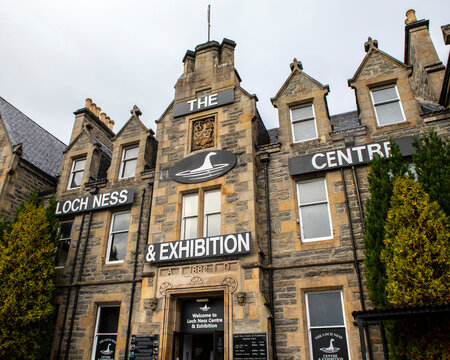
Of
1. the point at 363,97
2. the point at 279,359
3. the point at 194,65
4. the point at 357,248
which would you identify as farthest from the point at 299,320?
the point at 194,65

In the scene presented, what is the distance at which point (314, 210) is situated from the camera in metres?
11.3

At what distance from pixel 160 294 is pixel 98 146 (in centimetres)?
832

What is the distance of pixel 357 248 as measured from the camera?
1014 centimetres

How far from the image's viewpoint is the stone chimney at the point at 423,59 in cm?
1399

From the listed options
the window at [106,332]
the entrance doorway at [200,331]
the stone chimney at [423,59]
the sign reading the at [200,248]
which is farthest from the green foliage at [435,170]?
the window at [106,332]

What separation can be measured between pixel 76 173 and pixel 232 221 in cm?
878

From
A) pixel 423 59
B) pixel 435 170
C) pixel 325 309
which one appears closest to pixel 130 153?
pixel 325 309

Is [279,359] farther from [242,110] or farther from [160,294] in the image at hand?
[242,110]

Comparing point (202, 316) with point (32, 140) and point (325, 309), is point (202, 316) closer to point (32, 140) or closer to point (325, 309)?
point (325, 309)

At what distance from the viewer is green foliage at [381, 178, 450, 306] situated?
7.88 m

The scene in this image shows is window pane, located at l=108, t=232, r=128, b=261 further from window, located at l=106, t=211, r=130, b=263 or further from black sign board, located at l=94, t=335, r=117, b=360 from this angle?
black sign board, located at l=94, t=335, r=117, b=360

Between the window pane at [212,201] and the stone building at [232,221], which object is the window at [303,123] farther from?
the window pane at [212,201]

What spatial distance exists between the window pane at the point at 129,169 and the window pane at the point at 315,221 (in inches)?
291

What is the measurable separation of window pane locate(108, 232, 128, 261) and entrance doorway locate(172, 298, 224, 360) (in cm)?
346
